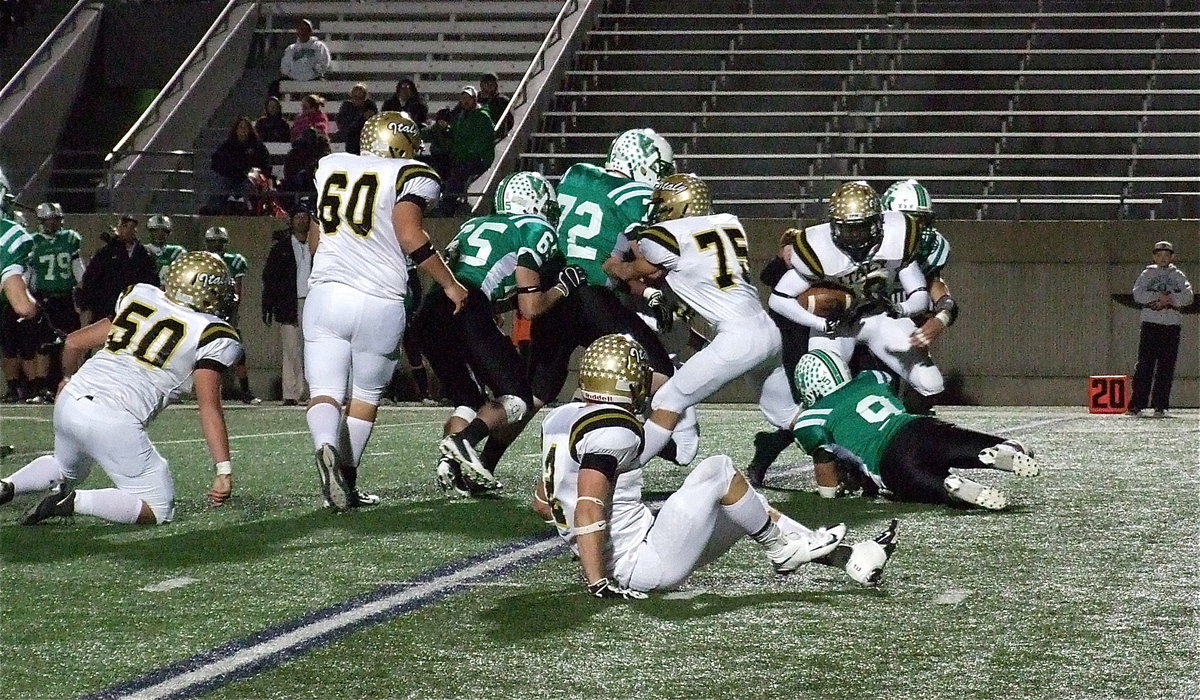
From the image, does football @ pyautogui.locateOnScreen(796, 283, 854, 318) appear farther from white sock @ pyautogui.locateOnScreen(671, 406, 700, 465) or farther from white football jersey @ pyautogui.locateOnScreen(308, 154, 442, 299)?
white football jersey @ pyautogui.locateOnScreen(308, 154, 442, 299)

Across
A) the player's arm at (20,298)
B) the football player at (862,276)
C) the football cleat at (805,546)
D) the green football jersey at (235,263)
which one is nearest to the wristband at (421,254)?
the football player at (862,276)

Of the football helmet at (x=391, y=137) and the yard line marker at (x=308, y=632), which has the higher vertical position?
the football helmet at (x=391, y=137)

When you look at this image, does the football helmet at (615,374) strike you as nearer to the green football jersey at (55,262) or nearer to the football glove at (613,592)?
the football glove at (613,592)

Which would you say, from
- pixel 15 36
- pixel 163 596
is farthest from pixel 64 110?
pixel 163 596

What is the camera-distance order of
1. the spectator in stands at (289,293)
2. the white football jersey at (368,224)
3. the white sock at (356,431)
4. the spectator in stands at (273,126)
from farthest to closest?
the spectator in stands at (273,126), the spectator in stands at (289,293), the white sock at (356,431), the white football jersey at (368,224)

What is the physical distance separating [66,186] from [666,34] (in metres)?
6.57

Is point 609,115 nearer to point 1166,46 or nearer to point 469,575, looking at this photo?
point 1166,46

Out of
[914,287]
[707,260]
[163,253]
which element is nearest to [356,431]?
[707,260]

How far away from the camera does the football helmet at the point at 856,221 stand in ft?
25.7

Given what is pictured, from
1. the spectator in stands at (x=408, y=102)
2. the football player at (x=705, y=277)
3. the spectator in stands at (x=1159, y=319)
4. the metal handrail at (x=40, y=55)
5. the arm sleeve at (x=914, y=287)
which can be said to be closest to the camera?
the football player at (x=705, y=277)

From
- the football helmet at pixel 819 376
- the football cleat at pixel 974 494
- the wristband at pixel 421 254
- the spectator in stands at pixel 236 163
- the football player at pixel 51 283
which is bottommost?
the football player at pixel 51 283

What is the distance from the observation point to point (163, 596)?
5.15 meters

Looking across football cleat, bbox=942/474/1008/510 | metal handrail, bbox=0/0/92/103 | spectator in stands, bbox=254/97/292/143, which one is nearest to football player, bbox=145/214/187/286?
spectator in stands, bbox=254/97/292/143

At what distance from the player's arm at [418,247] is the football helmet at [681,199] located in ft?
2.89
